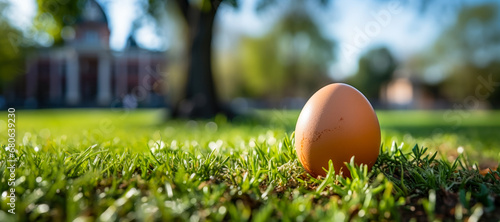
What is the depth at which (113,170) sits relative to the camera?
249cm

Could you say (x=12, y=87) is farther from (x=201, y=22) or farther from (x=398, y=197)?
(x=398, y=197)

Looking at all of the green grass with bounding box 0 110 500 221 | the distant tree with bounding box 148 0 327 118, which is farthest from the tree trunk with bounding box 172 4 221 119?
the green grass with bounding box 0 110 500 221

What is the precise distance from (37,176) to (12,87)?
42.0m

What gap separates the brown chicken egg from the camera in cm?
245

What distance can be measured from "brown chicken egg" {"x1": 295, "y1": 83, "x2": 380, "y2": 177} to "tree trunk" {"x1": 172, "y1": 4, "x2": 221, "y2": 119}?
25.5 ft

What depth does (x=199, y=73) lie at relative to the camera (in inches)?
419

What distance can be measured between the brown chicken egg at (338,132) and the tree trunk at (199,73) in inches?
305

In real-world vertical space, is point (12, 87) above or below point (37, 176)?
below

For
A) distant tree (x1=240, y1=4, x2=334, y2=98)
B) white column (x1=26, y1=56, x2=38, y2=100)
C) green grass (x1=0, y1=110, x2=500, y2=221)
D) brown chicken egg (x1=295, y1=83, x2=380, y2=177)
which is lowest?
white column (x1=26, y1=56, x2=38, y2=100)

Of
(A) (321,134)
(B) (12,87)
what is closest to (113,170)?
(A) (321,134)

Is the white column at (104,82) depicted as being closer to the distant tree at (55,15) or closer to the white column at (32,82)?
the white column at (32,82)

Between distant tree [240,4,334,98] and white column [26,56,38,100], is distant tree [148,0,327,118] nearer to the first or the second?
distant tree [240,4,334,98]

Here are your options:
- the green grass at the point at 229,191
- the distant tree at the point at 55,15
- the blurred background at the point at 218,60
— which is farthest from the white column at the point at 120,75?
the green grass at the point at 229,191

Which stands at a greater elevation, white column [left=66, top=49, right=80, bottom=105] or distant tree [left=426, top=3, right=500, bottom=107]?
distant tree [left=426, top=3, right=500, bottom=107]
